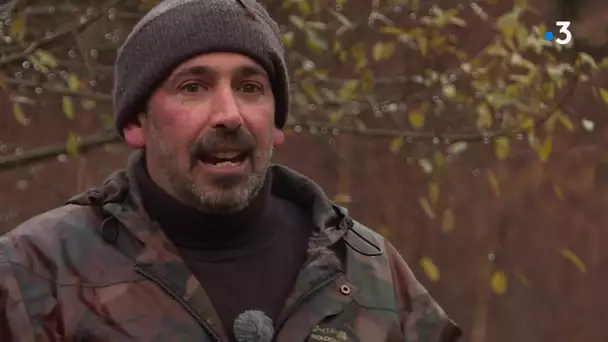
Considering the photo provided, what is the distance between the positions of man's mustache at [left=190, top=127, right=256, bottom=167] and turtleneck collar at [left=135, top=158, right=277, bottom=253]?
0.32 ft

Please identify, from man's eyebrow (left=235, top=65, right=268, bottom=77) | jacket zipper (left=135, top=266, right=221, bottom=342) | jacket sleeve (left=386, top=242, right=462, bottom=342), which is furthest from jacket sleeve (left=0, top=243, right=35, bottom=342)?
jacket sleeve (left=386, top=242, right=462, bottom=342)

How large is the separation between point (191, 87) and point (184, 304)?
1.36ft

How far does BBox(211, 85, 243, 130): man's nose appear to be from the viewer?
1889mm

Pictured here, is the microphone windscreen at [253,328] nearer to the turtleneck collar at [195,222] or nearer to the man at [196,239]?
the man at [196,239]

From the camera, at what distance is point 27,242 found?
72.1 inches

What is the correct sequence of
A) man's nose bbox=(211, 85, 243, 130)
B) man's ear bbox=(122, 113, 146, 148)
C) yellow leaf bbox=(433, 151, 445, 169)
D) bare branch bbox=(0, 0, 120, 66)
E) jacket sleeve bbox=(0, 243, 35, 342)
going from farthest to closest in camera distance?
yellow leaf bbox=(433, 151, 445, 169) → bare branch bbox=(0, 0, 120, 66) → man's ear bbox=(122, 113, 146, 148) → man's nose bbox=(211, 85, 243, 130) → jacket sleeve bbox=(0, 243, 35, 342)

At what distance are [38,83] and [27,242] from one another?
6.00ft

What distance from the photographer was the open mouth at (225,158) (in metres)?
1.92

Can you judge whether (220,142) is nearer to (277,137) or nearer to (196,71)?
(196,71)

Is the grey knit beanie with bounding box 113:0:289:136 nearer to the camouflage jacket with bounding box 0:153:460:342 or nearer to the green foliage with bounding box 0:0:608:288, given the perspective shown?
the camouflage jacket with bounding box 0:153:460:342

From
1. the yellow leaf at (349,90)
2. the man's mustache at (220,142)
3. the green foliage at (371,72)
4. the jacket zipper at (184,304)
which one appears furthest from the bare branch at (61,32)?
the jacket zipper at (184,304)

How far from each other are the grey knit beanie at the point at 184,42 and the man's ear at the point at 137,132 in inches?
0.5

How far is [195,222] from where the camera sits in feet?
6.39

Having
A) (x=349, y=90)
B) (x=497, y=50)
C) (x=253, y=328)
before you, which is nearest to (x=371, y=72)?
(x=349, y=90)
